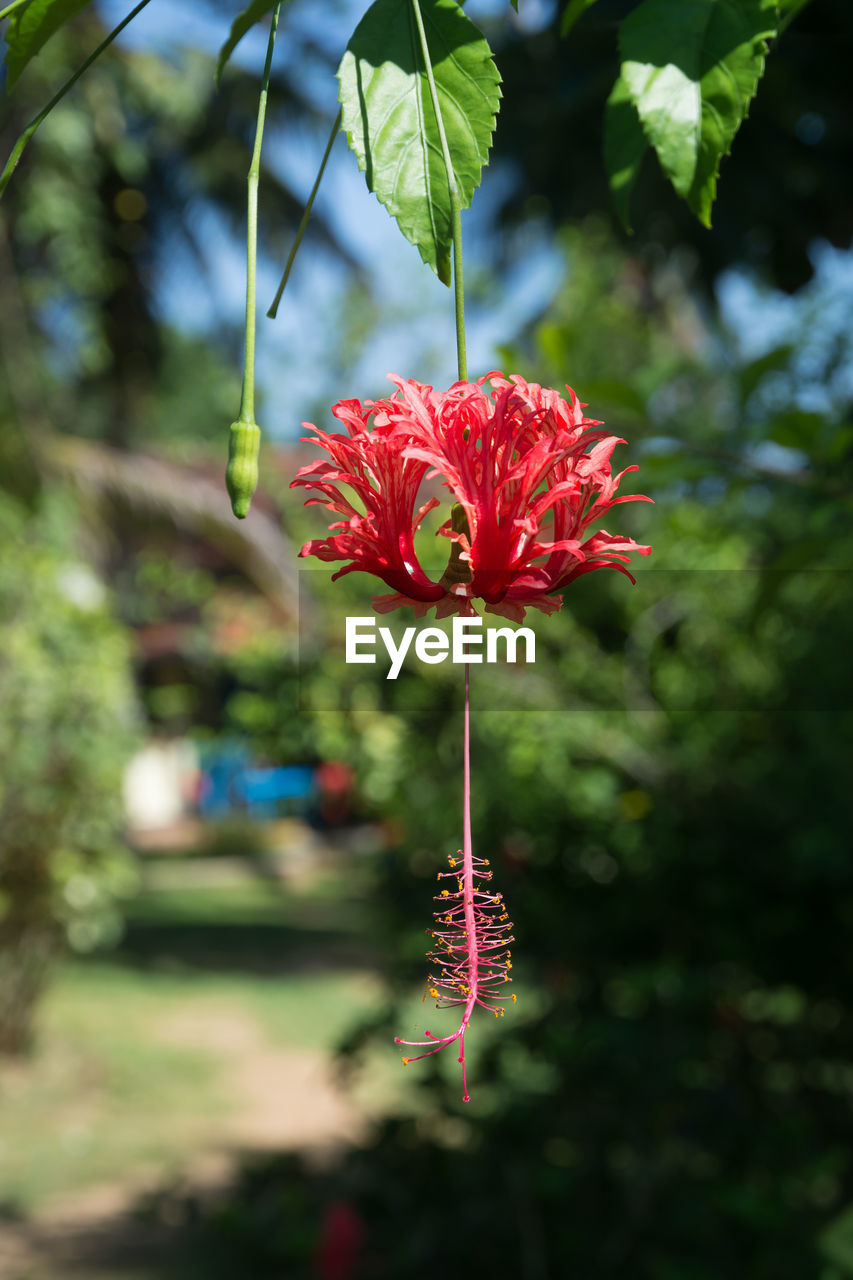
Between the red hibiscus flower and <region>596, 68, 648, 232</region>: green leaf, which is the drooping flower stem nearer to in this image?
the red hibiscus flower

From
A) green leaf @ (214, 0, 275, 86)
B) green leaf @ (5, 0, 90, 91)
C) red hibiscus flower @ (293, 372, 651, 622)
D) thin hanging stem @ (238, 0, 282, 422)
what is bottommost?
red hibiscus flower @ (293, 372, 651, 622)

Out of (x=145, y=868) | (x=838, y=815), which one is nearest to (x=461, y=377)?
(x=838, y=815)

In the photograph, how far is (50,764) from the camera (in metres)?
4.66

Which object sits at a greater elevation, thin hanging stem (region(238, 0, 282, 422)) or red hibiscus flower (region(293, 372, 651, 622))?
thin hanging stem (region(238, 0, 282, 422))

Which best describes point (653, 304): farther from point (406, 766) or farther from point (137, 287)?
point (406, 766)

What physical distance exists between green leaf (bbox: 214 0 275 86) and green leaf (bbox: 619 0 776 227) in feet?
0.70

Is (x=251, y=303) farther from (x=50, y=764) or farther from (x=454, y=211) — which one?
(x=50, y=764)

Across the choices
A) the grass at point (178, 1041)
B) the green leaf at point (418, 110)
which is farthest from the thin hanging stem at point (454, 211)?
the grass at point (178, 1041)

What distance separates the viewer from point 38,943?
4906 millimetres

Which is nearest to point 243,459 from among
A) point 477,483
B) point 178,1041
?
point 477,483

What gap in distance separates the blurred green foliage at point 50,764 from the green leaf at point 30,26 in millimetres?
4015

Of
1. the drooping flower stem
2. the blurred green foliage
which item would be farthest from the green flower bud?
the blurred green foliage

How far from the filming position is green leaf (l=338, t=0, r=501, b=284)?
642 millimetres

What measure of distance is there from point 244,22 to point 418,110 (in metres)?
0.14
